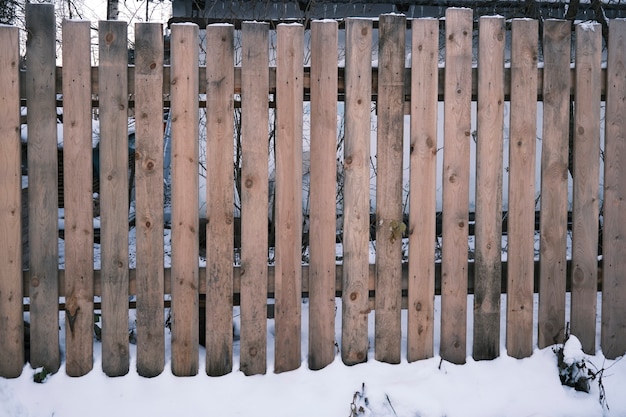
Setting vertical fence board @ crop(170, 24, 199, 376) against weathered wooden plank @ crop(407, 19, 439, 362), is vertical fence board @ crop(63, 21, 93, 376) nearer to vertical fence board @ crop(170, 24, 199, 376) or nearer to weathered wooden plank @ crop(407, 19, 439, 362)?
vertical fence board @ crop(170, 24, 199, 376)

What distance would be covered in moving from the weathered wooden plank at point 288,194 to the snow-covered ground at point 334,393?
0.70ft

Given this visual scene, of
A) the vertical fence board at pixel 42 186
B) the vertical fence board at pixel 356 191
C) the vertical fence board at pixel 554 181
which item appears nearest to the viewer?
the vertical fence board at pixel 42 186

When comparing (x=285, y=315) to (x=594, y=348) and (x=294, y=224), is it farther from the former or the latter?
(x=594, y=348)

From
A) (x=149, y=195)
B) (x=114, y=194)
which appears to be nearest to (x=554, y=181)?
(x=149, y=195)

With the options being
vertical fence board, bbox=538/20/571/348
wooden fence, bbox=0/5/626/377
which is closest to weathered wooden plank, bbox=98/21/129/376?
wooden fence, bbox=0/5/626/377

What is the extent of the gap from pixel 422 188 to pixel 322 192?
0.54 m

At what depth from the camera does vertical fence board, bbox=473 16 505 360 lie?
10.3ft

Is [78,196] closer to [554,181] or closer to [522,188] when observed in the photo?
[522,188]

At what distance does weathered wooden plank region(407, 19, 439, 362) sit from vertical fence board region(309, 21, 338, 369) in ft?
1.37

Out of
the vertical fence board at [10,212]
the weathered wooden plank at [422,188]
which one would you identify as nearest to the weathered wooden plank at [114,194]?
the vertical fence board at [10,212]

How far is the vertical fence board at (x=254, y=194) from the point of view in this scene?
3023 mm

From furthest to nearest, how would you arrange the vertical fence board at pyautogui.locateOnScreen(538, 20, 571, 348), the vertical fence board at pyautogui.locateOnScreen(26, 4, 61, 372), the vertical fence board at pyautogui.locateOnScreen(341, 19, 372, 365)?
the vertical fence board at pyautogui.locateOnScreen(538, 20, 571, 348)
the vertical fence board at pyautogui.locateOnScreen(341, 19, 372, 365)
the vertical fence board at pyautogui.locateOnScreen(26, 4, 61, 372)

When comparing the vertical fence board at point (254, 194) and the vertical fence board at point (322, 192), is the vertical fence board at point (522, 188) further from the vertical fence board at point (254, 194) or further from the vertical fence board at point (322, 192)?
the vertical fence board at point (254, 194)

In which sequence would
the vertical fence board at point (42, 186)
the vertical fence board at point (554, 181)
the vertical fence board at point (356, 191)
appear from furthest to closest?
the vertical fence board at point (554, 181), the vertical fence board at point (356, 191), the vertical fence board at point (42, 186)
